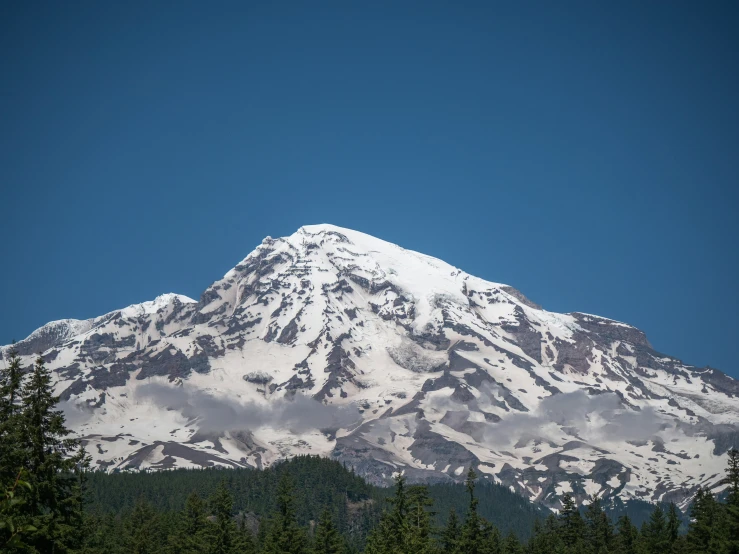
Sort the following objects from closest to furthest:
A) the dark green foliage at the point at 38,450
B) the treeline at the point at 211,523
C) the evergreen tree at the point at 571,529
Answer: the dark green foliage at the point at 38,450 → the treeline at the point at 211,523 → the evergreen tree at the point at 571,529

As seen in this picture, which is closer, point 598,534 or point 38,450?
point 38,450

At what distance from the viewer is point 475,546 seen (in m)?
81.1

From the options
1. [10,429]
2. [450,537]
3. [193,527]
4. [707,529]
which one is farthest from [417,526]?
[10,429]

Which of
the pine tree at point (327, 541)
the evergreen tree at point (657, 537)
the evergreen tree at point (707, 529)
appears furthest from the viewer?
the evergreen tree at point (657, 537)

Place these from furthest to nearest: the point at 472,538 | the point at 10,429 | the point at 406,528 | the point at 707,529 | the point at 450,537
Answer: the point at 450,537 < the point at 707,529 < the point at 472,538 < the point at 406,528 < the point at 10,429

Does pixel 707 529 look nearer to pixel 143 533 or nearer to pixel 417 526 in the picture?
pixel 417 526

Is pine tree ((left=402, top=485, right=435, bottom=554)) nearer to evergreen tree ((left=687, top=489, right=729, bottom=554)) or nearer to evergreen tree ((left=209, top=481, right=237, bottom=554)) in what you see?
evergreen tree ((left=209, top=481, right=237, bottom=554))

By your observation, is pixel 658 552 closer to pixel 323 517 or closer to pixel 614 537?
pixel 614 537

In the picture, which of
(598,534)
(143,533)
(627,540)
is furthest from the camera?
(627,540)

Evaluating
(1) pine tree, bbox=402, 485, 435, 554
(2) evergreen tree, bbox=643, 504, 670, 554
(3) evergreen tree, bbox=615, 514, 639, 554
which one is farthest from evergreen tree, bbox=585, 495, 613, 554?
(1) pine tree, bbox=402, 485, 435, 554

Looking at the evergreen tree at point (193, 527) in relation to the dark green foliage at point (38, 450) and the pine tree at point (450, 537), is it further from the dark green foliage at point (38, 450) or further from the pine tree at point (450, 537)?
the dark green foliage at point (38, 450)

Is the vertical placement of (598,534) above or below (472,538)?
above

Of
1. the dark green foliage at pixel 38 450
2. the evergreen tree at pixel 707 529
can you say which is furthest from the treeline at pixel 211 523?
the evergreen tree at pixel 707 529

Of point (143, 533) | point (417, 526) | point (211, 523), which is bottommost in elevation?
point (417, 526)
